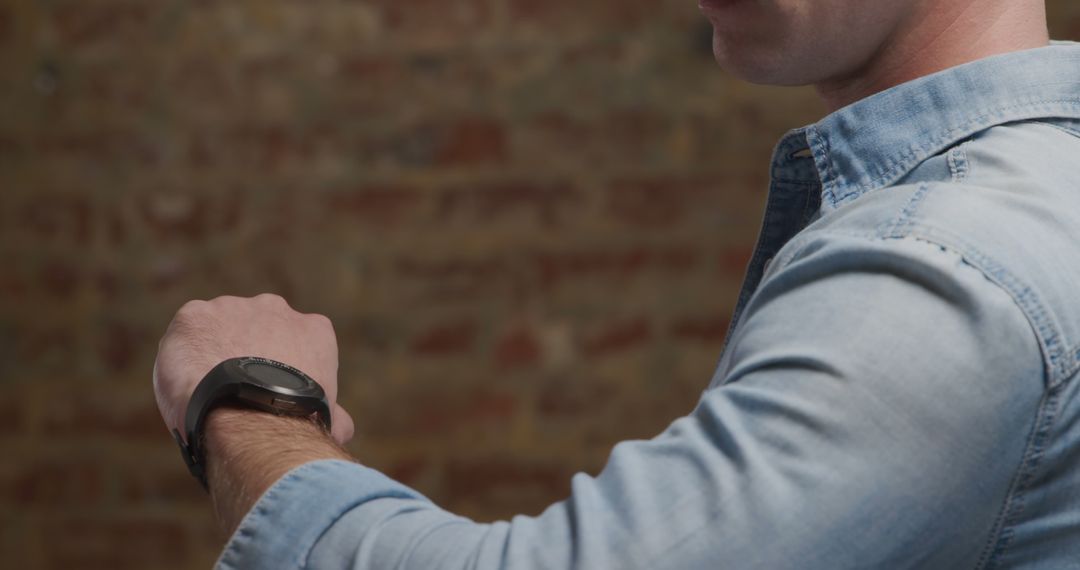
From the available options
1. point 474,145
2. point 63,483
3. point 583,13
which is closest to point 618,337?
point 474,145

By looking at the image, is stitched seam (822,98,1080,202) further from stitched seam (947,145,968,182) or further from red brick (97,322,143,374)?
red brick (97,322,143,374)

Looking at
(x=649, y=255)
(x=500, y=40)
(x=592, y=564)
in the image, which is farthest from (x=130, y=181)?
(x=592, y=564)

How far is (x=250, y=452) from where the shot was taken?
79 centimetres

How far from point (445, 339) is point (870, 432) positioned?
1841 millimetres

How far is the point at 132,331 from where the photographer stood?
2504mm

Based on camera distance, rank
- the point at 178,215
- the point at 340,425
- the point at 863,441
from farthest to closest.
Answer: the point at 178,215 < the point at 340,425 < the point at 863,441

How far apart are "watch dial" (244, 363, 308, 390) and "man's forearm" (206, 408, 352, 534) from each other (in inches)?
1.0

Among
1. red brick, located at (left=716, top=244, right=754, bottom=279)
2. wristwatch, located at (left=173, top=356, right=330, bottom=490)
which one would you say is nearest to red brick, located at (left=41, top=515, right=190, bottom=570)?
red brick, located at (left=716, top=244, right=754, bottom=279)

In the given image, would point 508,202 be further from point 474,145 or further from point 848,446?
point 848,446

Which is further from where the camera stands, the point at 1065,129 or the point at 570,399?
the point at 570,399

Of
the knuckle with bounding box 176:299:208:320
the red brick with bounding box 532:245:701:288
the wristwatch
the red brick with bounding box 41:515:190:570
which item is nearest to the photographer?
the wristwatch

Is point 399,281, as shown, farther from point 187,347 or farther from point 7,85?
point 187,347

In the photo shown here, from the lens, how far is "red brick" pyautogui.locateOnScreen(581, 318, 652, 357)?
7.70ft

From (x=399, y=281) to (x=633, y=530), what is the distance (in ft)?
6.02
